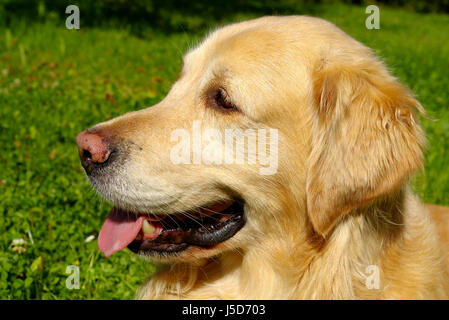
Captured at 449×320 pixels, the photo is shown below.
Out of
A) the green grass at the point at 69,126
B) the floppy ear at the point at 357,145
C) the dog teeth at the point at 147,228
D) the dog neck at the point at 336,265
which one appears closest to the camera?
the floppy ear at the point at 357,145

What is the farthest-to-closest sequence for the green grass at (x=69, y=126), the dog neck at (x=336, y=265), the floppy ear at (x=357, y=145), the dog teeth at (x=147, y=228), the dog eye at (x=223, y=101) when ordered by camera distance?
the green grass at (x=69, y=126) < the dog teeth at (x=147, y=228) < the dog eye at (x=223, y=101) < the dog neck at (x=336, y=265) < the floppy ear at (x=357, y=145)

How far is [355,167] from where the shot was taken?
2.65m

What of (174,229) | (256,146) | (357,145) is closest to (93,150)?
(174,229)

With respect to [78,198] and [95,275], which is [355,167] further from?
[78,198]

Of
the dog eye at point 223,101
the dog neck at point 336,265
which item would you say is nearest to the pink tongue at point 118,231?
the dog neck at point 336,265

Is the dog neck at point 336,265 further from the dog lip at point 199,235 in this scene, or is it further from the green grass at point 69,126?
the green grass at point 69,126

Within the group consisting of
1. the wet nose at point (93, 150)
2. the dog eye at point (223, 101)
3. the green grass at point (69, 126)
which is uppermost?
the dog eye at point (223, 101)

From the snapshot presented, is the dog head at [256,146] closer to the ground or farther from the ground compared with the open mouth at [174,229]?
farther from the ground

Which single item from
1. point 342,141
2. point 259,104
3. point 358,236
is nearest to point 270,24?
point 259,104

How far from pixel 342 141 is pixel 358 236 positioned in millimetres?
542

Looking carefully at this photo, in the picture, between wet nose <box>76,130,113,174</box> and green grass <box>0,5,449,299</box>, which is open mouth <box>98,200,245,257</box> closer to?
wet nose <box>76,130,113,174</box>

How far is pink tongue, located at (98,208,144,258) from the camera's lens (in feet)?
9.88

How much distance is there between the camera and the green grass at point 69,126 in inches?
150

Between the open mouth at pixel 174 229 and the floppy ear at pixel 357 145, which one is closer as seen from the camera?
the floppy ear at pixel 357 145
